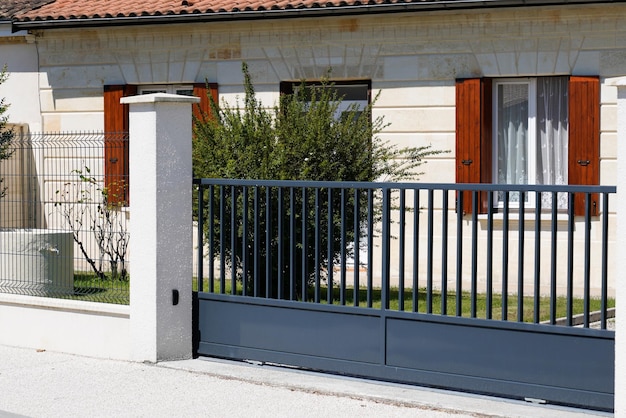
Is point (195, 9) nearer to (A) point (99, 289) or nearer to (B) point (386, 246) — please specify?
(A) point (99, 289)

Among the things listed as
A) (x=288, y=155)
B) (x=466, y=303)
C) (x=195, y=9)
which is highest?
(x=195, y=9)

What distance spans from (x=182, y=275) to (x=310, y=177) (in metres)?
1.92

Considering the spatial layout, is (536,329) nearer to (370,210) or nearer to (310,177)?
(370,210)

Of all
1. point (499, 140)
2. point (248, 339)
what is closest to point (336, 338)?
point (248, 339)

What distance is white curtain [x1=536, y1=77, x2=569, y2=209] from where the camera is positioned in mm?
14430

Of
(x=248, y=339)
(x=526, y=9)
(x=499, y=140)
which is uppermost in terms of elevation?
→ (x=526, y=9)

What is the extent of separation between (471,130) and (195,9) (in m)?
4.16

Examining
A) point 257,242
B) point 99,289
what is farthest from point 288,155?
point 99,289

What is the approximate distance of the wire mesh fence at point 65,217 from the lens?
10078 mm

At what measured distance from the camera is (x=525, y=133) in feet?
48.6

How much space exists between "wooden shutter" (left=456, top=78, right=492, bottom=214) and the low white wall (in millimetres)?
5978

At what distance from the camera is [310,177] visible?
10.9 metres

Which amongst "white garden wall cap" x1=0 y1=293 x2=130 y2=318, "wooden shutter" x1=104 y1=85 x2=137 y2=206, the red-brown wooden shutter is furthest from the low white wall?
the red-brown wooden shutter

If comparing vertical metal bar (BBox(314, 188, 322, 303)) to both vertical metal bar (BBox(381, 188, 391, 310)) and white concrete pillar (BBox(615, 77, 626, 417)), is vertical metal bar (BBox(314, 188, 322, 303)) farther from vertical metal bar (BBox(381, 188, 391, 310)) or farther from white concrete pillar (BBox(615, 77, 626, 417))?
white concrete pillar (BBox(615, 77, 626, 417))
